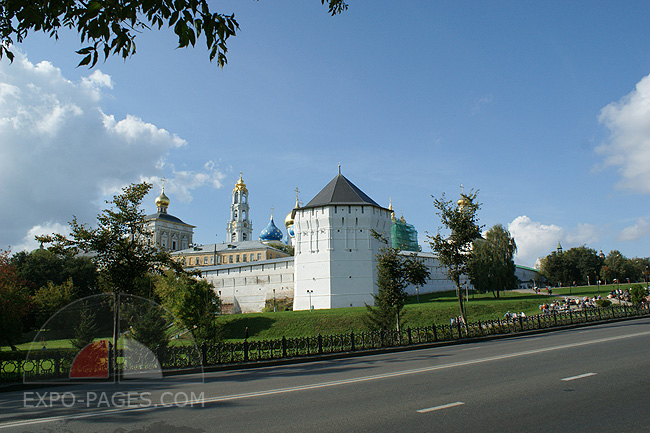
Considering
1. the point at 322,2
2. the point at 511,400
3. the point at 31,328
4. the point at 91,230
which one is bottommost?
the point at 31,328

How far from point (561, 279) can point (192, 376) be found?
7521 centimetres

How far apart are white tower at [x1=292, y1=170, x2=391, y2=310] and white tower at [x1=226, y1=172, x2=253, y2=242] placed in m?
51.5

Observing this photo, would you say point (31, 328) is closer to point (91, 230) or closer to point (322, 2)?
point (91, 230)

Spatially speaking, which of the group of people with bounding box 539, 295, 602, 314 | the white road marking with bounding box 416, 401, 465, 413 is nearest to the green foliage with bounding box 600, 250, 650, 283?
the group of people with bounding box 539, 295, 602, 314

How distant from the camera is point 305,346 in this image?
53.3ft

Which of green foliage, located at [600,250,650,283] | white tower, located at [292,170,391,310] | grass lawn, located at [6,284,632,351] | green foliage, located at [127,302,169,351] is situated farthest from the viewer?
green foliage, located at [600,250,650,283]

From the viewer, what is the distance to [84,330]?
16.0m

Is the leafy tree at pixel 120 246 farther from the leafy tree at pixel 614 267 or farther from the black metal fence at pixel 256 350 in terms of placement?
the leafy tree at pixel 614 267

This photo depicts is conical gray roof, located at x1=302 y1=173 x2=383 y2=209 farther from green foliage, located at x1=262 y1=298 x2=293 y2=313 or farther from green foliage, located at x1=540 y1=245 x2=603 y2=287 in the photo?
green foliage, located at x1=540 y1=245 x2=603 y2=287

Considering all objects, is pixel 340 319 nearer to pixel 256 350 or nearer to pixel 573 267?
pixel 256 350

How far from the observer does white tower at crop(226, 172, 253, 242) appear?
10269cm

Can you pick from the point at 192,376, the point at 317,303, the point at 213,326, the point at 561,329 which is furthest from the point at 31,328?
the point at 561,329

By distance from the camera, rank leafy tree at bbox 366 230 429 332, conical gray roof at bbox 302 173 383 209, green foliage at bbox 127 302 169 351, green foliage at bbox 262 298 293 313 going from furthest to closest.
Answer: green foliage at bbox 262 298 293 313 < conical gray roof at bbox 302 173 383 209 < leafy tree at bbox 366 230 429 332 < green foliage at bbox 127 302 169 351

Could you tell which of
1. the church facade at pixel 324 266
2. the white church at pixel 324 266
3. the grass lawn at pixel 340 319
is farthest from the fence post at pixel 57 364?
the white church at pixel 324 266
